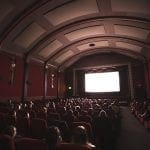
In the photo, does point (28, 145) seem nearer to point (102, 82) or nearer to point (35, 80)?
point (35, 80)

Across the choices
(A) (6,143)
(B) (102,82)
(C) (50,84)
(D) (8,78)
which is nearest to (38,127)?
(A) (6,143)

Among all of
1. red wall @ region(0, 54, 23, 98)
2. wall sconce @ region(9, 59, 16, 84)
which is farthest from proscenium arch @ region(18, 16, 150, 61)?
wall sconce @ region(9, 59, 16, 84)

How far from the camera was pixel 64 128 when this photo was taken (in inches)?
176

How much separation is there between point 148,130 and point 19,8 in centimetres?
902

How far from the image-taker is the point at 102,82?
23688 millimetres

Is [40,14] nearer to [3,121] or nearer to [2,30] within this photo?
[2,30]

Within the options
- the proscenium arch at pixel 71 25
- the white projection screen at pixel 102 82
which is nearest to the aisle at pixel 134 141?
the proscenium arch at pixel 71 25

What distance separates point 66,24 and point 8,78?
592cm

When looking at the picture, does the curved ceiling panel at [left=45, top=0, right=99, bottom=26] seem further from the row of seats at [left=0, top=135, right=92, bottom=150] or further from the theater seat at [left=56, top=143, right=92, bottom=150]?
the theater seat at [left=56, top=143, right=92, bottom=150]

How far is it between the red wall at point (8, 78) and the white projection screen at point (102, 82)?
11766mm

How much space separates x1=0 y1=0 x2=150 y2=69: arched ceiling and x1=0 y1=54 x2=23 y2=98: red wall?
754 millimetres

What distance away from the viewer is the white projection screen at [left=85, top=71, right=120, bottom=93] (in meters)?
23.0

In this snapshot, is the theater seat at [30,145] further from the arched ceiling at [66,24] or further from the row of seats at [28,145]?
the arched ceiling at [66,24]

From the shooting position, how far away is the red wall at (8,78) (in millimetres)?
12281
